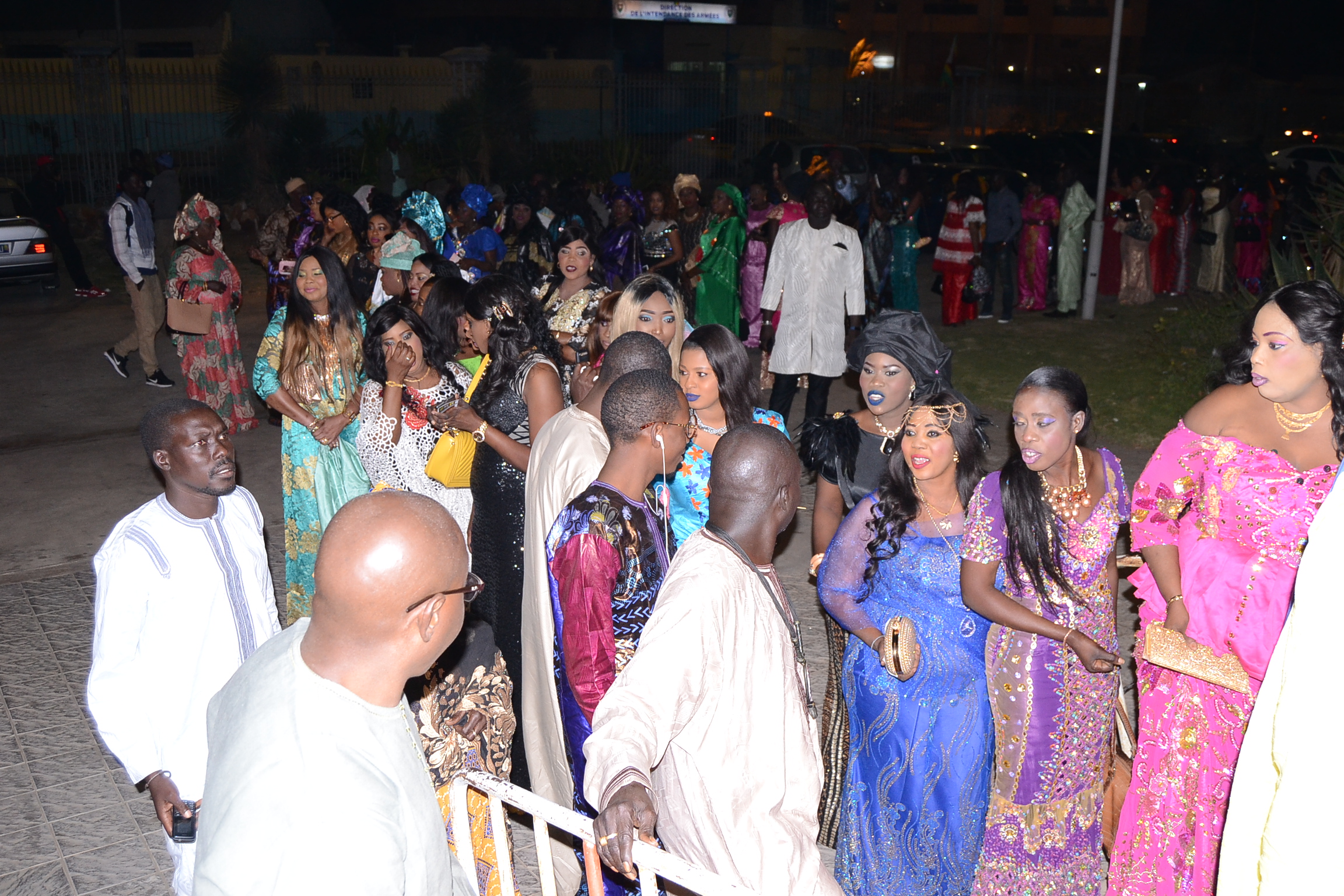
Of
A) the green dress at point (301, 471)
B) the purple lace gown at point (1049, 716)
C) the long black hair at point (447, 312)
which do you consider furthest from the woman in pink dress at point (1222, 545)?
the green dress at point (301, 471)

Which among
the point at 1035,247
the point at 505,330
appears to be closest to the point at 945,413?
the point at 505,330

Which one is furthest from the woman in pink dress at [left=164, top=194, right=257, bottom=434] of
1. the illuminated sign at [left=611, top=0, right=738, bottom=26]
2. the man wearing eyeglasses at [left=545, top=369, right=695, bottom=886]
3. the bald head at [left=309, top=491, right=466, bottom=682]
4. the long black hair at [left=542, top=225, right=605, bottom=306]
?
the illuminated sign at [left=611, top=0, right=738, bottom=26]

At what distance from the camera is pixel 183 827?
2861mm

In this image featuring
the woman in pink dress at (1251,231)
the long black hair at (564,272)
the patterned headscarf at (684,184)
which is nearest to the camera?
the long black hair at (564,272)

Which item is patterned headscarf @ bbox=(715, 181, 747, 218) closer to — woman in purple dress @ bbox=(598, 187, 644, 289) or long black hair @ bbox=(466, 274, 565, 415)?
woman in purple dress @ bbox=(598, 187, 644, 289)

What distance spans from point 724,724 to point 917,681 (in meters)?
1.15

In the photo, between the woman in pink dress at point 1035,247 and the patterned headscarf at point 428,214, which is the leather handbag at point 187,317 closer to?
the patterned headscarf at point 428,214

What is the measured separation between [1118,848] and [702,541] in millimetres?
1956

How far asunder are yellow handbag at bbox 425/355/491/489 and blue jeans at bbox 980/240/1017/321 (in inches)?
398

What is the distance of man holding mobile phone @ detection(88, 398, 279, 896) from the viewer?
2.85 meters

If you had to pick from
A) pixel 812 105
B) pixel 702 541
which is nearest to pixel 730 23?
pixel 812 105

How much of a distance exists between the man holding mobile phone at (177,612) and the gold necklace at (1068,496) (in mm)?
2452

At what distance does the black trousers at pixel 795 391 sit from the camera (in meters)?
8.02

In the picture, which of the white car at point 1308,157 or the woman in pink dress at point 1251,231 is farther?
the white car at point 1308,157
